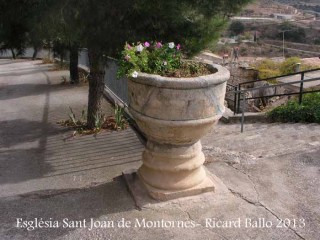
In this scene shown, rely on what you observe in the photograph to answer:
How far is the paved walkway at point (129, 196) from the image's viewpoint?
3295 mm

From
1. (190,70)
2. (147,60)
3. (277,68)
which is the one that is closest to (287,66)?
(277,68)

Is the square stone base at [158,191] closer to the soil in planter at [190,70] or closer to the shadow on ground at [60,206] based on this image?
the shadow on ground at [60,206]

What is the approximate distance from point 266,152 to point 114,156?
2.15 m

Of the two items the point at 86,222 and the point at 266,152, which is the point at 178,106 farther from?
the point at 266,152

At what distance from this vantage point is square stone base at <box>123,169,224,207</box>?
12.1ft

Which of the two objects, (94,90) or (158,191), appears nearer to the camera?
(158,191)

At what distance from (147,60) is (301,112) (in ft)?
14.6

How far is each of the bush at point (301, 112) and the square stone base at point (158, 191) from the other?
365 cm

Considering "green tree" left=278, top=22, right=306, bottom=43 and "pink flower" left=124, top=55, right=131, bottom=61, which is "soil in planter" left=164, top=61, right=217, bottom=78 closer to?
"pink flower" left=124, top=55, right=131, bottom=61

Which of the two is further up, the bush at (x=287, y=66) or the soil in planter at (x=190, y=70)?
the soil in planter at (x=190, y=70)

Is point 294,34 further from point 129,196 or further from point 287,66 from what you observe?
point 129,196

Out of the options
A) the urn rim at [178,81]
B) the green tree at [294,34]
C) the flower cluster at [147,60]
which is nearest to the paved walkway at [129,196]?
the urn rim at [178,81]

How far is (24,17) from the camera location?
14.8ft

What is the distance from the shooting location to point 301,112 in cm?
708
